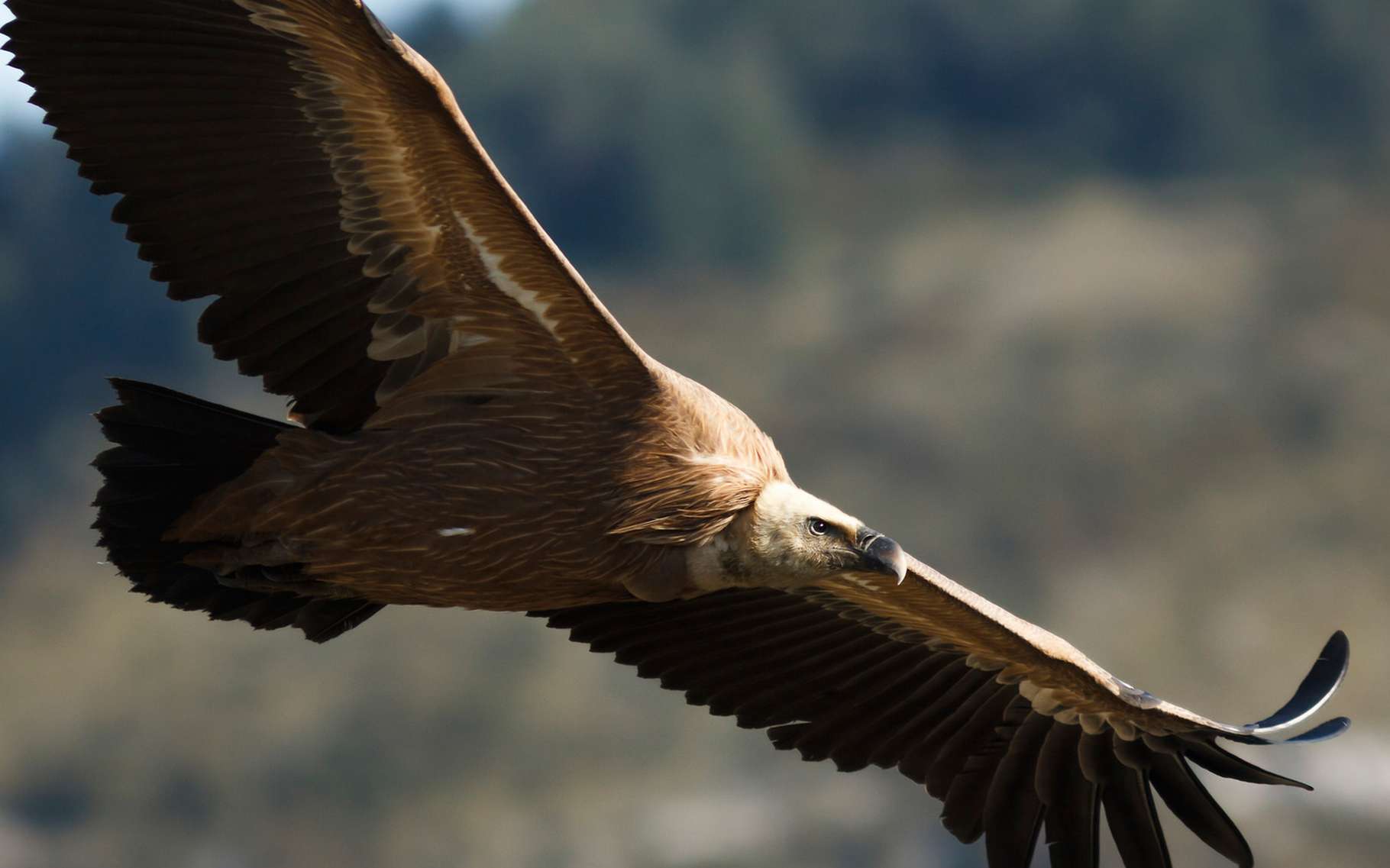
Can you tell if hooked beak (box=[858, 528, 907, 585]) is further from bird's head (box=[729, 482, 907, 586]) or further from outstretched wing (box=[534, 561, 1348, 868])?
outstretched wing (box=[534, 561, 1348, 868])

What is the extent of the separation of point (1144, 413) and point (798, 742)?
20688mm

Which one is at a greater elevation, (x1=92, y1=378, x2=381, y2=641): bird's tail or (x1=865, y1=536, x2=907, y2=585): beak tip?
(x1=865, y1=536, x2=907, y2=585): beak tip

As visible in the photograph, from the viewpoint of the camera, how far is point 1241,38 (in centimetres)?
2911

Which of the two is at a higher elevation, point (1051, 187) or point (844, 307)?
point (1051, 187)

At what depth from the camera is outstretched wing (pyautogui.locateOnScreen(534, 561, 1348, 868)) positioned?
223 inches

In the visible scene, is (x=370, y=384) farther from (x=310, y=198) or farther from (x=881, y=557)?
(x=881, y=557)

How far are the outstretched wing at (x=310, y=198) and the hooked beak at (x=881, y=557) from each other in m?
0.74

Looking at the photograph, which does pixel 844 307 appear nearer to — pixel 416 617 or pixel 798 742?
pixel 416 617

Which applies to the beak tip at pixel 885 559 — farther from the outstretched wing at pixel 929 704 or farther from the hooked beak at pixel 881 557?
the outstretched wing at pixel 929 704

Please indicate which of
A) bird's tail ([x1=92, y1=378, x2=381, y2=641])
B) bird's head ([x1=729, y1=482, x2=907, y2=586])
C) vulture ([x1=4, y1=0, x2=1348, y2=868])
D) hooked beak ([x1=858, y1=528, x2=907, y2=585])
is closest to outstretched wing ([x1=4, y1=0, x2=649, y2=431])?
vulture ([x1=4, y1=0, x2=1348, y2=868])

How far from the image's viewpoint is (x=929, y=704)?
5.87 m

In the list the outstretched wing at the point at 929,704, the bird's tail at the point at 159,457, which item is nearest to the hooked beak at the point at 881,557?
the outstretched wing at the point at 929,704

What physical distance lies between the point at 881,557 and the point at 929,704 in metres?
1.23

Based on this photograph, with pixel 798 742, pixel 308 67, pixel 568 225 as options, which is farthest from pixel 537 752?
pixel 308 67
